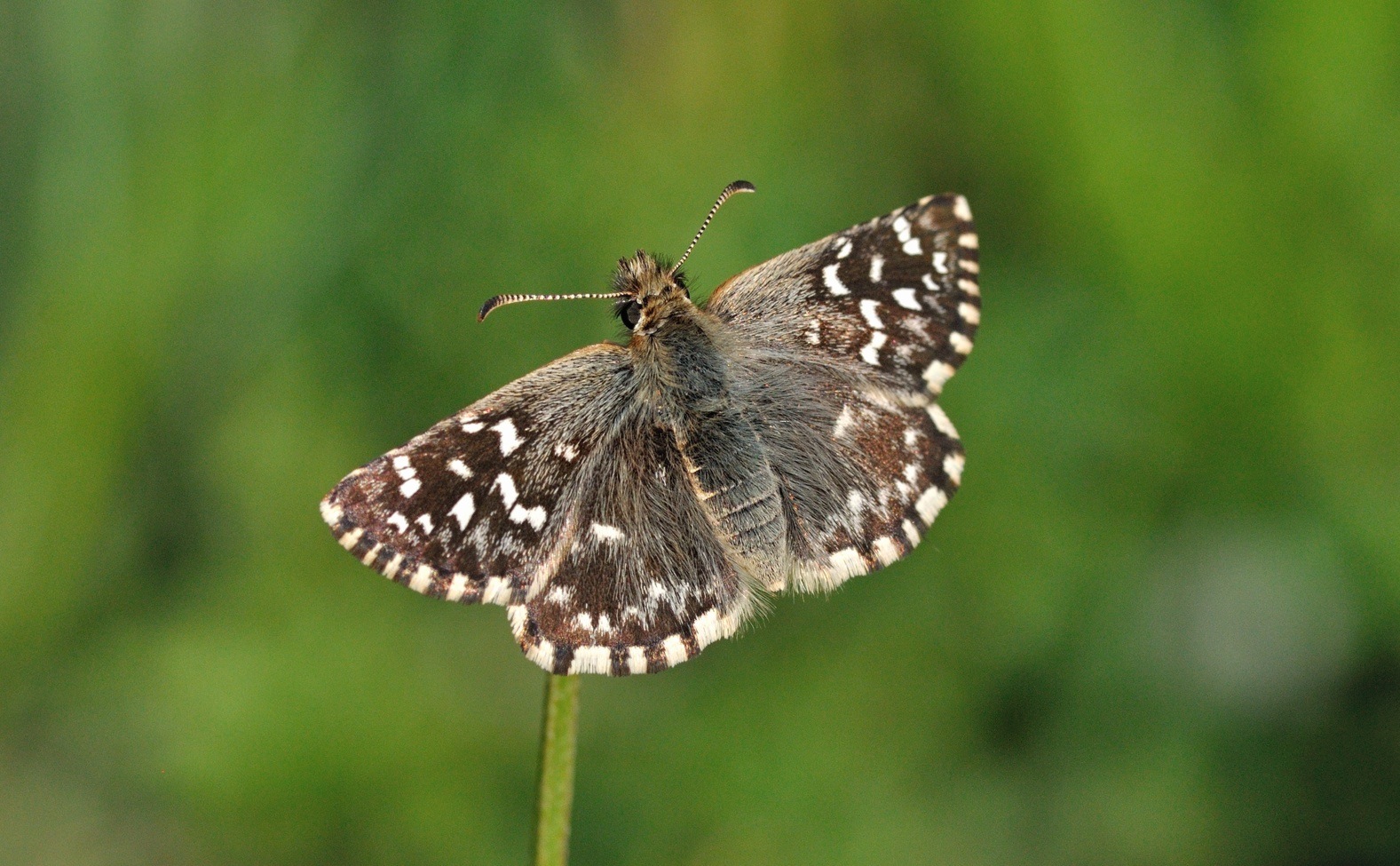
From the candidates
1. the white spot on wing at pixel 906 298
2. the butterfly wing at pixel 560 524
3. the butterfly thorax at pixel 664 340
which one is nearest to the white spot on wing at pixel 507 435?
the butterfly wing at pixel 560 524

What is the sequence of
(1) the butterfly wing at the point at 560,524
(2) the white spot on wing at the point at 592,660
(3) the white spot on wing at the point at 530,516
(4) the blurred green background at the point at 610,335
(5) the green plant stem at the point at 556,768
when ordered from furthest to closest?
(4) the blurred green background at the point at 610,335
(3) the white spot on wing at the point at 530,516
(1) the butterfly wing at the point at 560,524
(2) the white spot on wing at the point at 592,660
(5) the green plant stem at the point at 556,768

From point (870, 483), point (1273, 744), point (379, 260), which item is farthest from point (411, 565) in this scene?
point (1273, 744)

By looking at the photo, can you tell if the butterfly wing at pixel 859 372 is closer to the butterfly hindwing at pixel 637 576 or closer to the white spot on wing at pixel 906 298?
the white spot on wing at pixel 906 298

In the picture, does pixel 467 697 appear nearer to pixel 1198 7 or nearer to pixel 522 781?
pixel 522 781

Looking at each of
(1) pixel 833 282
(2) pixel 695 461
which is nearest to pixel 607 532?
(2) pixel 695 461

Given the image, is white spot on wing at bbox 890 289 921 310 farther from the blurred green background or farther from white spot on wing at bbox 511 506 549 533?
the blurred green background

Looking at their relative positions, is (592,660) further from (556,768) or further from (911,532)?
(911,532)

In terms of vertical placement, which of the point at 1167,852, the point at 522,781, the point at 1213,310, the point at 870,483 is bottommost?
the point at 1167,852
